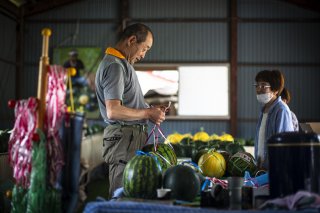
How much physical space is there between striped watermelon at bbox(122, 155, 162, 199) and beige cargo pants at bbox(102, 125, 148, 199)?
0.81m

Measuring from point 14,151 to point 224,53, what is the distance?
11.2 meters

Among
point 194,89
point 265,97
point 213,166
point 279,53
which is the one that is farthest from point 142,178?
point 279,53

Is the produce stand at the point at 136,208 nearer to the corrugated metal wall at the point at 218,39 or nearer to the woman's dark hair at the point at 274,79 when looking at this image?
the woman's dark hair at the point at 274,79

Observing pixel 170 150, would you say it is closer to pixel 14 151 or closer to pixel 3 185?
pixel 14 151

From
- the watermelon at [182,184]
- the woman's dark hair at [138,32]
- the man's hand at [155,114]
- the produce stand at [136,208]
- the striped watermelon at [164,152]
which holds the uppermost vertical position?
the woman's dark hair at [138,32]

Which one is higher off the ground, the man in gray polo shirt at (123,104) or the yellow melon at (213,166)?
the man in gray polo shirt at (123,104)

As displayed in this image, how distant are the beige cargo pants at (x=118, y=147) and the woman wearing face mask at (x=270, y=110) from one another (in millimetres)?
1179

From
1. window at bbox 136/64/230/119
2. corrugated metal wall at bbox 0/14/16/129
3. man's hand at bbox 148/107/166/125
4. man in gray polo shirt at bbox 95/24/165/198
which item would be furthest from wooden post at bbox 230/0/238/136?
man's hand at bbox 148/107/166/125

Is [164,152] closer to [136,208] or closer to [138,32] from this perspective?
[138,32]

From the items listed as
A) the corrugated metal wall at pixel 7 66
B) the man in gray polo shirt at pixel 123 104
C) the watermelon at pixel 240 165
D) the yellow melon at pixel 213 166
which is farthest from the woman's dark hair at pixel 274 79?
the corrugated metal wall at pixel 7 66

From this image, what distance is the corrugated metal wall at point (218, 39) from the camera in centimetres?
1233

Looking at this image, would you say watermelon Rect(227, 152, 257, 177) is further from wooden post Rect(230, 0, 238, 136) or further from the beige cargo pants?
wooden post Rect(230, 0, 238, 136)

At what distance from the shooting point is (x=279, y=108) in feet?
11.5

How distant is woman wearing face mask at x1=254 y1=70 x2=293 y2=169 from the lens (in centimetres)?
349
